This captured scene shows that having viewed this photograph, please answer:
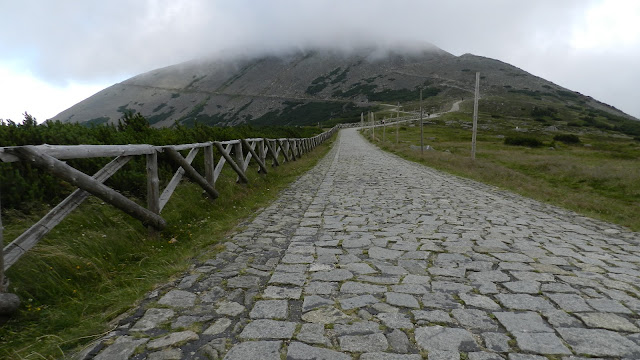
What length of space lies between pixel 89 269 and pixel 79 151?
1.32 meters

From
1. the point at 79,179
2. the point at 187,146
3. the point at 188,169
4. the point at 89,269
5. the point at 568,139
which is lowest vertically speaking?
the point at 568,139

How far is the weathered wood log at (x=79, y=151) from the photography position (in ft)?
9.86

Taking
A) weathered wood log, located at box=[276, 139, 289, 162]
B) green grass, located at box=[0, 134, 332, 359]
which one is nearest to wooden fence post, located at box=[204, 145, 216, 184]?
green grass, located at box=[0, 134, 332, 359]

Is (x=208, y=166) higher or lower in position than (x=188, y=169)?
lower

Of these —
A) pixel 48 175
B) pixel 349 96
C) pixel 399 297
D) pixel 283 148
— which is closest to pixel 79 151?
pixel 48 175

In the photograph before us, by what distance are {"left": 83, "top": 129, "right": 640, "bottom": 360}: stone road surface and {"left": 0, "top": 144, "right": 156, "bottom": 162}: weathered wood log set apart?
5.78 ft

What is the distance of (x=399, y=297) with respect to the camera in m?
3.39

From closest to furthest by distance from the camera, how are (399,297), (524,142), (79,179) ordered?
(399,297) < (79,179) < (524,142)

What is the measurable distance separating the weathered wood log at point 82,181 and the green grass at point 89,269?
26cm

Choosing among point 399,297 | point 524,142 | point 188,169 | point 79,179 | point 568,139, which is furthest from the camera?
point 568,139

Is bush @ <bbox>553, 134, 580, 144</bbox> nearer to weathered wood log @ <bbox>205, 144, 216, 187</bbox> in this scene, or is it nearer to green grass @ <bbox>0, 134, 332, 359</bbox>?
weathered wood log @ <bbox>205, 144, 216, 187</bbox>

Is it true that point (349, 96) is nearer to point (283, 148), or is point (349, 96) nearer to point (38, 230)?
point (283, 148)

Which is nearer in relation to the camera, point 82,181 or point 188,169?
point 82,181

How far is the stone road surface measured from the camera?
2578mm
